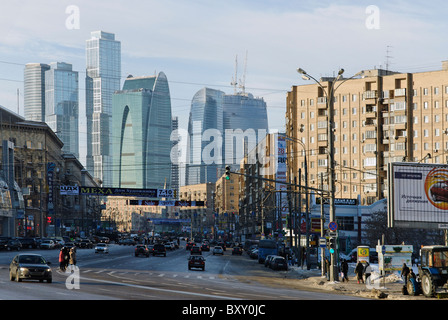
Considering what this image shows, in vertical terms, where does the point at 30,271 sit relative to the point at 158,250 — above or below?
above

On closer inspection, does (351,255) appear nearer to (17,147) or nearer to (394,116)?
(394,116)

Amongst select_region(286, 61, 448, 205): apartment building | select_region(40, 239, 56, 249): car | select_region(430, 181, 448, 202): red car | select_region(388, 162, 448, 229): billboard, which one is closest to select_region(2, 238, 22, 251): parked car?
select_region(40, 239, 56, 249): car

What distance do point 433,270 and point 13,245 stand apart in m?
70.8

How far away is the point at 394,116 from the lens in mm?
133875

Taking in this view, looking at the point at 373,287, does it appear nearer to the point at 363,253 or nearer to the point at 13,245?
the point at 363,253

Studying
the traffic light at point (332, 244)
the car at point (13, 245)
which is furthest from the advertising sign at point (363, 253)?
the car at point (13, 245)

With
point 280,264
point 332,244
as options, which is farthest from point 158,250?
point 332,244

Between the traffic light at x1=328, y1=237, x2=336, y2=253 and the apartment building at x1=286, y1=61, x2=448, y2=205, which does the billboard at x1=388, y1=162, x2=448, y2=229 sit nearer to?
the traffic light at x1=328, y1=237, x2=336, y2=253

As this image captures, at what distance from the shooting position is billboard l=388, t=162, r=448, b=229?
45.2 meters

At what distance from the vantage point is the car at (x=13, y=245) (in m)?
92.2

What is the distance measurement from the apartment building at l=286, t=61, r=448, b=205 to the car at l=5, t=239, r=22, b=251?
190 ft

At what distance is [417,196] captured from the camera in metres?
45.7

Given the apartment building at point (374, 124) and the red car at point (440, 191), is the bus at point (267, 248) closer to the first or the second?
the apartment building at point (374, 124)

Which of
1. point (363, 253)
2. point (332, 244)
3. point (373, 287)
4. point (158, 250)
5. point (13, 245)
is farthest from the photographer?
point (158, 250)
